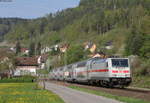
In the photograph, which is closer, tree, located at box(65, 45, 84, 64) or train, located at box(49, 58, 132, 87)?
train, located at box(49, 58, 132, 87)

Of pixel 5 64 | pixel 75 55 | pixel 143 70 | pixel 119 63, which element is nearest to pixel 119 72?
pixel 119 63

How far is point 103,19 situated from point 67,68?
104 meters

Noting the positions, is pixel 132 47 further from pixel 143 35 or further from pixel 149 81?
pixel 149 81

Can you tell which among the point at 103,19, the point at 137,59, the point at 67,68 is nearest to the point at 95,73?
the point at 137,59

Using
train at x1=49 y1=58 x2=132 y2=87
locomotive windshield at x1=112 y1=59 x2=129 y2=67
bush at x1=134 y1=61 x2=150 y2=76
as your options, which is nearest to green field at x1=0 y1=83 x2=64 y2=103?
train at x1=49 y1=58 x2=132 y2=87

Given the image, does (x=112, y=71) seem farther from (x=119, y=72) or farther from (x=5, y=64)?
(x=5, y=64)

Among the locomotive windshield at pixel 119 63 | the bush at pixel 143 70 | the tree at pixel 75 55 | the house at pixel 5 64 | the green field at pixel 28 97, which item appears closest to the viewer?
the green field at pixel 28 97

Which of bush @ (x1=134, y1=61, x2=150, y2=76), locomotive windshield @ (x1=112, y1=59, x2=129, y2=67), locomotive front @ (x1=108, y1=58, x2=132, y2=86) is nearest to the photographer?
locomotive front @ (x1=108, y1=58, x2=132, y2=86)

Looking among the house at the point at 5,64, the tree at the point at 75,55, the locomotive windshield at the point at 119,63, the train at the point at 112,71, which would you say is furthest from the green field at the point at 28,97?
the tree at the point at 75,55

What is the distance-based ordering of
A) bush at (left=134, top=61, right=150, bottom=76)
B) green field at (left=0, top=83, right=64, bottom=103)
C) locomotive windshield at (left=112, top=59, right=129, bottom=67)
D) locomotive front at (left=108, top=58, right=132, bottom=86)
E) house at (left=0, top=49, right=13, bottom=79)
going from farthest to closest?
house at (left=0, top=49, right=13, bottom=79)
bush at (left=134, top=61, right=150, bottom=76)
locomotive windshield at (left=112, top=59, right=129, bottom=67)
locomotive front at (left=108, top=58, right=132, bottom=86)
green field at (left=0, top=83, right=64, bottom=103)

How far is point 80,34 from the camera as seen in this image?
7569 inches

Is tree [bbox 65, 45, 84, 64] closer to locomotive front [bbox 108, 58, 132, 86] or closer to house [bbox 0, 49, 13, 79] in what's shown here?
house [bbox 0, 49, 13, 79]

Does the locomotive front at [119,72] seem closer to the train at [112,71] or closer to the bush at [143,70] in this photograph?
the train at [112,71]

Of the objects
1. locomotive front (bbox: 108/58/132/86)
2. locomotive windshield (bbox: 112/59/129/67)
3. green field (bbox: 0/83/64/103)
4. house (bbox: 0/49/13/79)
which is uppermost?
house (bbox: 0/49/13/79)
